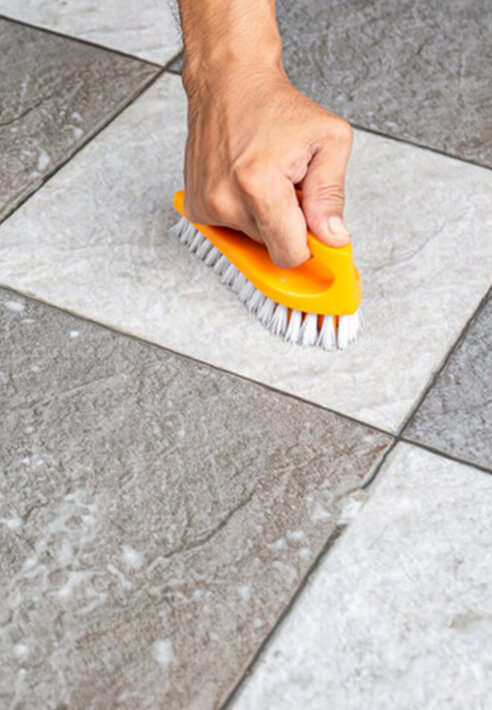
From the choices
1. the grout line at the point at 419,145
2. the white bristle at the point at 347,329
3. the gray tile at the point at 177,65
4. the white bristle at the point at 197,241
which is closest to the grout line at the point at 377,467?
the white bristle at the point at 347,329

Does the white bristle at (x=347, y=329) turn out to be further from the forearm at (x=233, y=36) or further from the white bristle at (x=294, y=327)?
the forearm at (x=233, y=36)

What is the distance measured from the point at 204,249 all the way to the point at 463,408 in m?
0.35

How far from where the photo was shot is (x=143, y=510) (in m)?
0.92

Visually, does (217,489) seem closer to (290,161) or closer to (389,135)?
(290,161)

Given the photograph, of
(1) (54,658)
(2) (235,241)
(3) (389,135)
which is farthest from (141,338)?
(3) (389,135)

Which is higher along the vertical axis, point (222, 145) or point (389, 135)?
point (222, 145)

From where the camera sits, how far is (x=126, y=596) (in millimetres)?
855

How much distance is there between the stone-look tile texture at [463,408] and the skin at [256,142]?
19 cm

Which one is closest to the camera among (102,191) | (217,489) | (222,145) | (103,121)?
(217,489)

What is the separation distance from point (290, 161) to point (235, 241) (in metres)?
0.12

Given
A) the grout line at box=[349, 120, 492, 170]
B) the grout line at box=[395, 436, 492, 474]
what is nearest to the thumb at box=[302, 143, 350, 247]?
the grout line at box=[395, 436, 492, 474]

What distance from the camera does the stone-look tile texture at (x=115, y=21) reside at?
148cm

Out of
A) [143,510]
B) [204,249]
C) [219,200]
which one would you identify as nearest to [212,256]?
[204,249]

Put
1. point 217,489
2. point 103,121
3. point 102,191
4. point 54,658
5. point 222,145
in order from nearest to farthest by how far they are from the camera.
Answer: point 54,658, point 217,489, point 222,145, point 102,191, point 103,121
